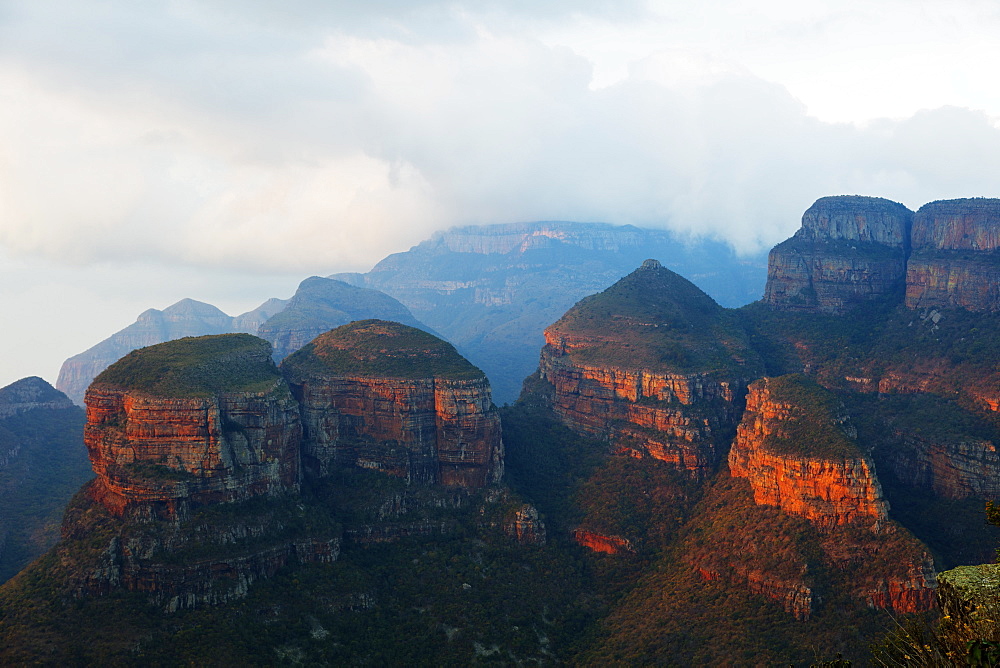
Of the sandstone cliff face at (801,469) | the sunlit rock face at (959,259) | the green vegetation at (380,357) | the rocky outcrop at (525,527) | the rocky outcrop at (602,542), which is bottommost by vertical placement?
the rocky outcrop at (602,542)

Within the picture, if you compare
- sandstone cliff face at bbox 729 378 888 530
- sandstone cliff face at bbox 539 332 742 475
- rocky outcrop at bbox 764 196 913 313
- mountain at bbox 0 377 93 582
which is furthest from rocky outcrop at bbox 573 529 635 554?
mountain at bbox 0 377 93 582

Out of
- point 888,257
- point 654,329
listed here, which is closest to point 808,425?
point 654,329

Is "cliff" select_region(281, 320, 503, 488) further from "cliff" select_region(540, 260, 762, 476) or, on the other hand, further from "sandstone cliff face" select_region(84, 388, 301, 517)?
"cliff" select_region(540, 260, 762, 476)

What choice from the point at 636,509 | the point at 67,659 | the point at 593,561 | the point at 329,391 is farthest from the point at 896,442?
the point at 67,659

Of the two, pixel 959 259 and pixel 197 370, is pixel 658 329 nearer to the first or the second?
pixel 959 259

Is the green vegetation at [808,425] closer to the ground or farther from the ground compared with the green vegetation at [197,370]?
closer to the ground

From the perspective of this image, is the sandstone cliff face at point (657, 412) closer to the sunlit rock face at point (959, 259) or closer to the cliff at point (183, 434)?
the sunlit rock face at point (959, 259)

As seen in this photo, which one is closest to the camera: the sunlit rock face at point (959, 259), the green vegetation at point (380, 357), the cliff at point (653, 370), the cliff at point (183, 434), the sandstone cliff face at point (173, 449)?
the sandstone cliff face at point (173, 449)

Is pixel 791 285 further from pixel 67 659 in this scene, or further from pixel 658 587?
pixel 67 659

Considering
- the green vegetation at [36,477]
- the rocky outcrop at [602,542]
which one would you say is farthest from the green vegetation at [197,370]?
the rocky outcrop at [602,542]
